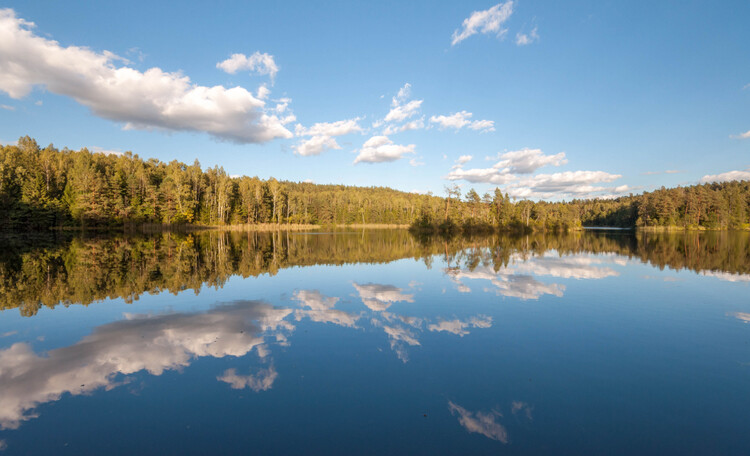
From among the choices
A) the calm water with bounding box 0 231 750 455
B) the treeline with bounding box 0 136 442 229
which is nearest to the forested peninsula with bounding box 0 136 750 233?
the treeline with bounding box 0 136 442 229

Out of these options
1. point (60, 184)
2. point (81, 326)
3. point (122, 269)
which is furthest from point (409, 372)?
point (60, 184)

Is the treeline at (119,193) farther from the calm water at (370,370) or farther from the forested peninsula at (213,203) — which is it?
the calm water at (370,370)

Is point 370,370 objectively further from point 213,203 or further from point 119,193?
point 213,203

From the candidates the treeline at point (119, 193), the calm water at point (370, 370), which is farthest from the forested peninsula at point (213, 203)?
the calm water at point (370, 370)

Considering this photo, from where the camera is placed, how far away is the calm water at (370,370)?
5.09 m

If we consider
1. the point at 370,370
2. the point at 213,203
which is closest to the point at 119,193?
the point at 213,203

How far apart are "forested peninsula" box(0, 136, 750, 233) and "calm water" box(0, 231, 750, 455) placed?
59766 millimetres

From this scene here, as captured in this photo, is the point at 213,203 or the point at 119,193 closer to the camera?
the point at 119,193

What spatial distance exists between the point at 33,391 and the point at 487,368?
841 centimetres

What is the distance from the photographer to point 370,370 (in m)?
7.27

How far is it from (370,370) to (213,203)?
89.6m

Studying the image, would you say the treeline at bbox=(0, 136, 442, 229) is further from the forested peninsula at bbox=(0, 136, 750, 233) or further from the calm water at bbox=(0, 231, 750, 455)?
the calm water at bbox=(0, 231, 750, 455)

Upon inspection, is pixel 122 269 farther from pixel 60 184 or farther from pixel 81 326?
pixel 60 184

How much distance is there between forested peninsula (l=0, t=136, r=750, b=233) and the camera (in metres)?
61.8
